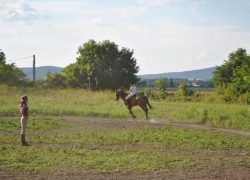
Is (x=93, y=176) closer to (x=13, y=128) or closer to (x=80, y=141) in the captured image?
(x=80, y=141)

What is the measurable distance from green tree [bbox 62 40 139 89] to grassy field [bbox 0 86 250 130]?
44957mm

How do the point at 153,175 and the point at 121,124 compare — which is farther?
the point at 121,124

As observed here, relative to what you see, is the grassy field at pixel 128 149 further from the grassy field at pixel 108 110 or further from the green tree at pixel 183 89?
the green tree at pixel 183 89

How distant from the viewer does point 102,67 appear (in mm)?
95688

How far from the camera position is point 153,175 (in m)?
13.3

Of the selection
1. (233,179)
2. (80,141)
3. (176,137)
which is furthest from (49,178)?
(176,137)

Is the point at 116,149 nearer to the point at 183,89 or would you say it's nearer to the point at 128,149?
the point at 128,149

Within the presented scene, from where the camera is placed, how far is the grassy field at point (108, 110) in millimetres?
27969

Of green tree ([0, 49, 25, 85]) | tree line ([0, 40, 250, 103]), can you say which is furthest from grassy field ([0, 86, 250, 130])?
tree line ([0, 40, 250, 103])

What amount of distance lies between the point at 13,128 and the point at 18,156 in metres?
8.38

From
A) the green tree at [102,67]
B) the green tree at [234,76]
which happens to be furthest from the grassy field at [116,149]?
the green tree at [102,67]

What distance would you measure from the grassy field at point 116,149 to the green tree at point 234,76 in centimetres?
3600

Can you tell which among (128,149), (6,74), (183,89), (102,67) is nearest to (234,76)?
(183,89)

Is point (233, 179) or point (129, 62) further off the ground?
point (129, 62)
